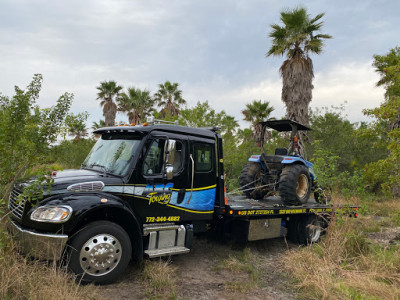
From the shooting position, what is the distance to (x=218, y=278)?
549cm

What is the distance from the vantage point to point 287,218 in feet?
25.0

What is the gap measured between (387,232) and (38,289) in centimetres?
945

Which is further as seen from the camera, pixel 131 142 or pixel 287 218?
pixel 287 218

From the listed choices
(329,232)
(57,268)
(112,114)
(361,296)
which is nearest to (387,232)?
(329,232)

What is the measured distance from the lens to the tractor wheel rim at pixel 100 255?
4.59m

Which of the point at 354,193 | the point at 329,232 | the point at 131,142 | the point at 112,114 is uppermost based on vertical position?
the point at 112,114

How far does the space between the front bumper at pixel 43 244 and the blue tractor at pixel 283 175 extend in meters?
4.84

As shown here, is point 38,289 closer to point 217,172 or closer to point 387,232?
point 217,172

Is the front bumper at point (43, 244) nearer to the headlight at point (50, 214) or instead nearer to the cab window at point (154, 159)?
the headlight at point (50, 214)

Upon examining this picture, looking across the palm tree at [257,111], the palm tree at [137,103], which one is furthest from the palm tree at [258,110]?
the palm tree at [137,103]

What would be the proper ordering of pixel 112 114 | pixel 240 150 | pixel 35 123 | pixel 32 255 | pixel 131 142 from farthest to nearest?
pixel 112 114, pixel 240 150, pixel 131 142, pixel 35 123, pixel 32 255

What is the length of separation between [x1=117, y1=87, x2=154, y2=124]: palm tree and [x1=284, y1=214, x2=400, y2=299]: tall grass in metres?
23.8

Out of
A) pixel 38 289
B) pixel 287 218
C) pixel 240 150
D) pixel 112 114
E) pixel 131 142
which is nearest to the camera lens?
pixel 38 289

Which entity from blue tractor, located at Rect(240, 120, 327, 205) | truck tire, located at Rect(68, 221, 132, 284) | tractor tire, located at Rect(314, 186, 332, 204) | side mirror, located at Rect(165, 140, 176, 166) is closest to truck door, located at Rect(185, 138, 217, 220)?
side mirror, located at Rect(165, 140, 176, 166)
